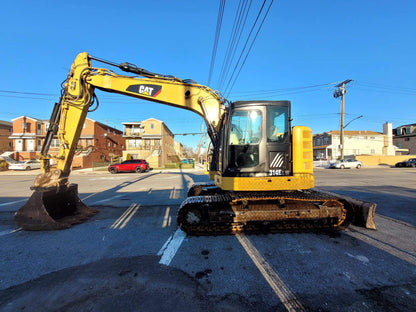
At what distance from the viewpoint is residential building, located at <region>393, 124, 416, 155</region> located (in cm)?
4584

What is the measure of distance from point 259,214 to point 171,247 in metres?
1.85

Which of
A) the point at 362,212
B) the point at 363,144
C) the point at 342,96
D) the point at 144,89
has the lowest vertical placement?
the point at 362,212

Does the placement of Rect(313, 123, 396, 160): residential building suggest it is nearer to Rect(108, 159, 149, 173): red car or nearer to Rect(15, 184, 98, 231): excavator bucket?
Rect(108, 159, 149, 173): red car

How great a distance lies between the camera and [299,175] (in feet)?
12.9

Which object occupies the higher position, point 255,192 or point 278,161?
point 278,161

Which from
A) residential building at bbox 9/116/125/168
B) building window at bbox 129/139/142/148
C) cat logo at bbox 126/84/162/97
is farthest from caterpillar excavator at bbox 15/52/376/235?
building window at bbox 129/139/142/148

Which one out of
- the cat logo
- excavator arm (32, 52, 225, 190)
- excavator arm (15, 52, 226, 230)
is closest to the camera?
excavator arm (15, 52, 226, 230)

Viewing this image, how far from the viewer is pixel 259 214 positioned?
368 centimetres

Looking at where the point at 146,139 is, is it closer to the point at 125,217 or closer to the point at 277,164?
the point at 125,217

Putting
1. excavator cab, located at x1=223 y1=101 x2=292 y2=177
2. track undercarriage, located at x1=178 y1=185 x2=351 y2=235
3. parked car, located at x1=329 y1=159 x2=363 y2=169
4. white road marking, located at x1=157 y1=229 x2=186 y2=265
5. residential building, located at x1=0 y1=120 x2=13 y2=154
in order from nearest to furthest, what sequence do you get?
white road marking, located at x1=157 y1=229 x2=186 y2=265 < track undercarriage, located at x1=178 y1=185 x2=351 y2=235 < excavator cab, located at x1=223 y1=101 x2=292 y2=177 < parked car, located at x1=329 y1=159 x2=363 y2=169 < residential building, located at x1=0 y1=120 x2=13 y2=154

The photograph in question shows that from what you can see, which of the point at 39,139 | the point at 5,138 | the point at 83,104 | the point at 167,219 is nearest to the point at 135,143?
the point at 39,139

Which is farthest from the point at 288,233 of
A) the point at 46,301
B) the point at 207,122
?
the point at 46,301

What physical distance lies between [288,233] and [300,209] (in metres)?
0.58

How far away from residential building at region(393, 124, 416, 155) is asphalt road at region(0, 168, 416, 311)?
6327 cm
